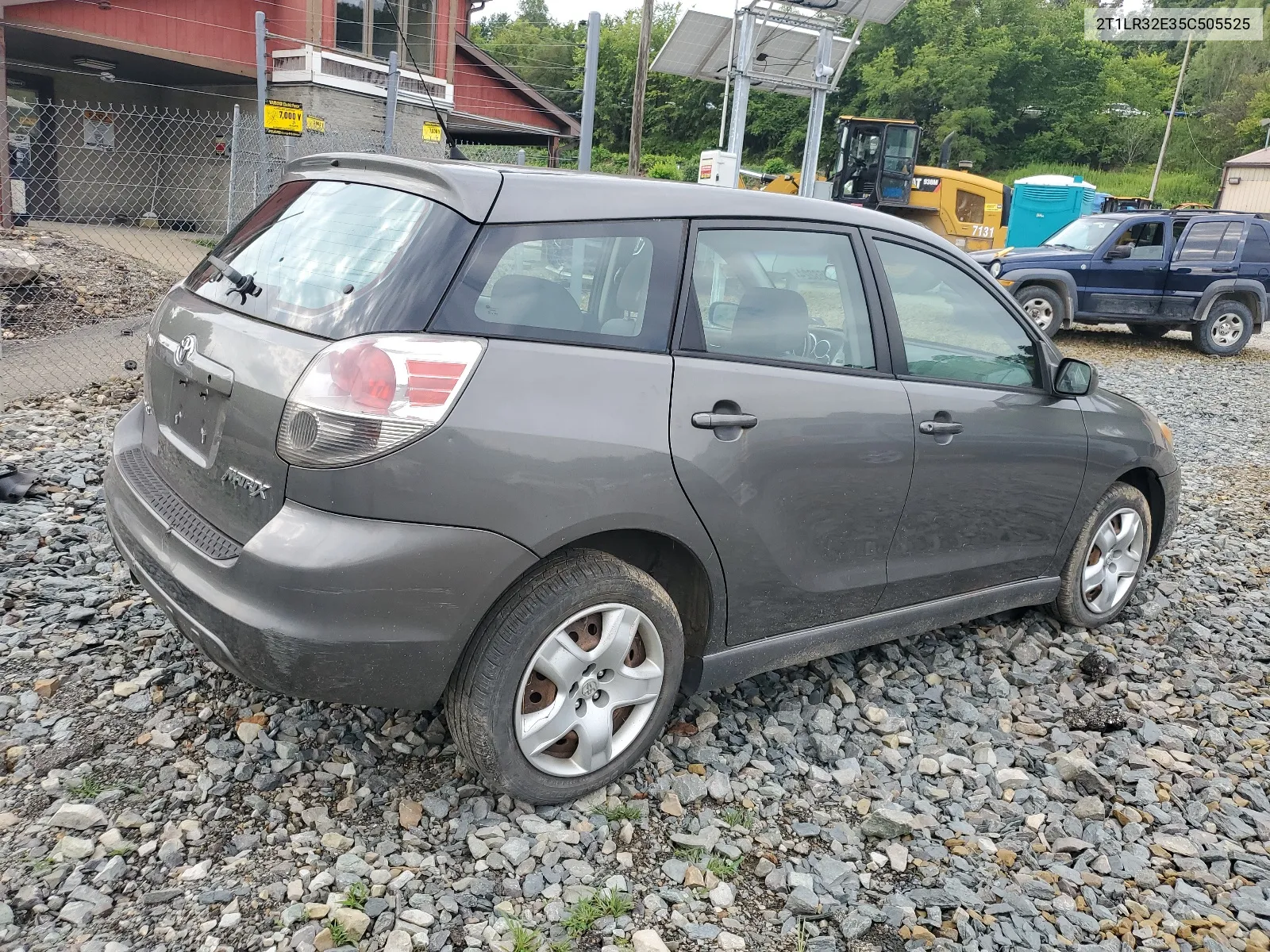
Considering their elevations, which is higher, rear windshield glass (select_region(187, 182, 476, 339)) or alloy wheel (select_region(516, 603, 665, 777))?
rear windshield glass (select_region(187, 182, 476, 339))

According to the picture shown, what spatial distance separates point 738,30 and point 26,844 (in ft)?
45.2

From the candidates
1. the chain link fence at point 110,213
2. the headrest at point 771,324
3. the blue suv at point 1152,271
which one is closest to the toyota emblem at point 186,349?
the headrest at point 771,324

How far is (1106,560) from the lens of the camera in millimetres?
4465

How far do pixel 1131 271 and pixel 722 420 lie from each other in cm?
1383

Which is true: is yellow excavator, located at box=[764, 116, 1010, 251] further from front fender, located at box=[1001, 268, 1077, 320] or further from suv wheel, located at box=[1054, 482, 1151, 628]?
suv wheel, located at box=[1054, 482, 1151, 628]

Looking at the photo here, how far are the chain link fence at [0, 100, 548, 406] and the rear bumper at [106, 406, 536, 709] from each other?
8.17 ft

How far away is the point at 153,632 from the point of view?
12.1ft

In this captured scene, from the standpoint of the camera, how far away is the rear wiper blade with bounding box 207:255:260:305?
9.49ft

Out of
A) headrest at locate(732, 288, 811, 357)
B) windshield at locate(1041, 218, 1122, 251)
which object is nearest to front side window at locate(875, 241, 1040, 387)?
headrest at locate(732, 288, 811, 357)

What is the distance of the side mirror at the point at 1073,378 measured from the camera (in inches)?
153

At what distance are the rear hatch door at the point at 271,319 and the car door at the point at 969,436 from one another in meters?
1.65

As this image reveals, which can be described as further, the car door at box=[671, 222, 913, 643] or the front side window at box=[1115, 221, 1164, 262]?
the front side window at box=[1115, 221, 1164, 262]

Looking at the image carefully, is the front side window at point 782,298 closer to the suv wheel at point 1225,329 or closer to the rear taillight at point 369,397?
the rear taillight at point 369,397

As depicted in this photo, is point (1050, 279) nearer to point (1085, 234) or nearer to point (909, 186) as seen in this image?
point (1085, 234)
